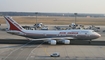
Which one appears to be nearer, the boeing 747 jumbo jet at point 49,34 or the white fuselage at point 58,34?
the boeing 747 jumbo jet at point 49,34

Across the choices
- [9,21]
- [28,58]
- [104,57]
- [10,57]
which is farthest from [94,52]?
[9,21]

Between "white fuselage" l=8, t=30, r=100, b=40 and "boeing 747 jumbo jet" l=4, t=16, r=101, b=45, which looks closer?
"boeing 747 jumbo jet" l=4, t=16, r=101, b=45

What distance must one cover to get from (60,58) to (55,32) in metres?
20.6

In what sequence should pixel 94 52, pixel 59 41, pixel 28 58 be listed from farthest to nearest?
pixel 59 41 < pixel 94 52 < pixel 28 58

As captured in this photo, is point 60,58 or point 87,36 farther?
point 87,36

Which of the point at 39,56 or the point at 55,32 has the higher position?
the point at 55,32


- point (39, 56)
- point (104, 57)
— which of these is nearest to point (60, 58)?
point (39, 56)

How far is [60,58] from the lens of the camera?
3797 centimetres

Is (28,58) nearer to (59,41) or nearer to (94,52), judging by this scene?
(94,52)

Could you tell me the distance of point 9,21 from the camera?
2240 inches

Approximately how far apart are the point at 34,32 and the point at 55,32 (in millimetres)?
6398

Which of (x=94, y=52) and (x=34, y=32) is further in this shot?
(x=34, y=32)

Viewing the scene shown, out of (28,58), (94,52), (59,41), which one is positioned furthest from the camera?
(59,41)

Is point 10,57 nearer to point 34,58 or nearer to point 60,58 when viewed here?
point 34,58
